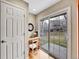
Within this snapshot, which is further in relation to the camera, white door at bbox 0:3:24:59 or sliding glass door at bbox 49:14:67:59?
sliding glass door at bbox 49:14:67:59

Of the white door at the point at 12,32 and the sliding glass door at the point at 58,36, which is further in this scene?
the sliding glass door at the point at 58,36

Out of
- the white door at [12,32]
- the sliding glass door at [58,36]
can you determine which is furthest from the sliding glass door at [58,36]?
the white door at [12,32]

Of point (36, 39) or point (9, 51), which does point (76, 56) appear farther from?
point (36, 39)

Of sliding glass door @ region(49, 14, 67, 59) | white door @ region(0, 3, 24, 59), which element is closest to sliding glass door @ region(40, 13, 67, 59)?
sliding glass door @ region(49, 14, 67, 59)

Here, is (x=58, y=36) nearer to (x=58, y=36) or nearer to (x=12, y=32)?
(x=58, y=36)

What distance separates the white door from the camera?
8.66 ft

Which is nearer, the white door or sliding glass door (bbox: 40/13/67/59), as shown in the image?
the white door

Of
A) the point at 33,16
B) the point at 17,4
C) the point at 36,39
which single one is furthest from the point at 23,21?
the point at 33,16

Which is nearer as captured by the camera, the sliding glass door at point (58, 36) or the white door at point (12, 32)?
the white door at point (12, 32)

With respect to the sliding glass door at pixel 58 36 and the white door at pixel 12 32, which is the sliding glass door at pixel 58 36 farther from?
the white door at pixel 12 32

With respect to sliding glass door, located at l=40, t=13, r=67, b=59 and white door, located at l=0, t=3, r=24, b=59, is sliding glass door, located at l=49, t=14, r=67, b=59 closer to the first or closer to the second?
sliding glass door, located at l=40, t=13, r=67, b=59

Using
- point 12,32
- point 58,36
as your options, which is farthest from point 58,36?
point 12,32

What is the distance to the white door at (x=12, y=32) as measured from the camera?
8.66 feet

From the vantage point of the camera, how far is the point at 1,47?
8.36ft
